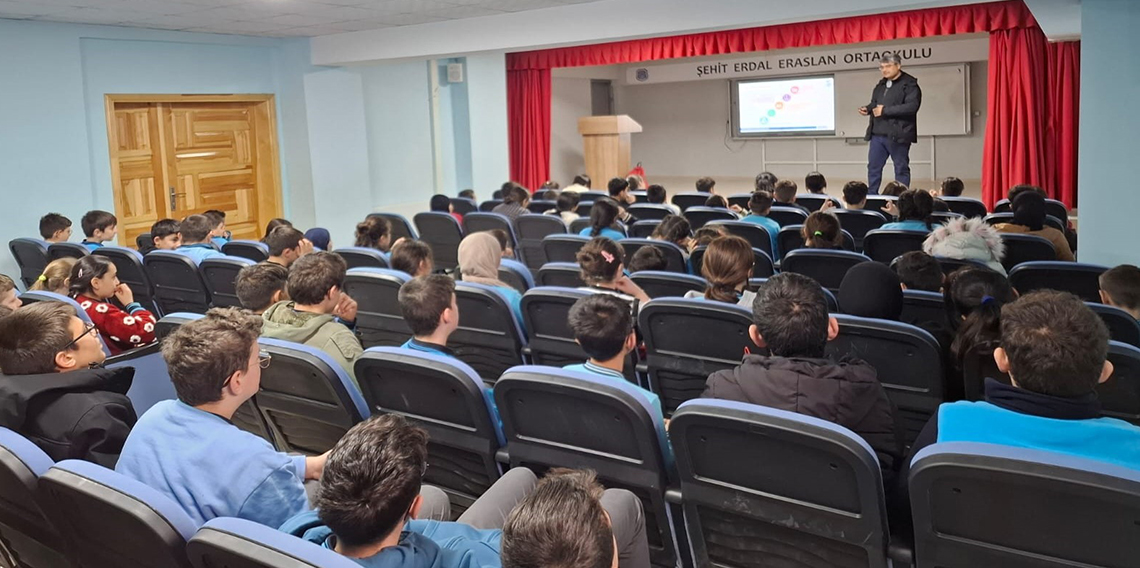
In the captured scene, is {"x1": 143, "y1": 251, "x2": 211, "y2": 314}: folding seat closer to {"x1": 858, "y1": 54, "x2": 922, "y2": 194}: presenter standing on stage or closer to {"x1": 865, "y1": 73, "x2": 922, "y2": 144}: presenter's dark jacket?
{"x1": 858, "y1": 54, "x2": 922, "y2": 194}: presenter standing on stage

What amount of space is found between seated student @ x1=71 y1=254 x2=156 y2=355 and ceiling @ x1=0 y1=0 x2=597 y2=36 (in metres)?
3.57

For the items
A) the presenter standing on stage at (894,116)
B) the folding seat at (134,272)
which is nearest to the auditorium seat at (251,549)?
the folding seat at (134,272)

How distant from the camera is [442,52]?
8.63 m

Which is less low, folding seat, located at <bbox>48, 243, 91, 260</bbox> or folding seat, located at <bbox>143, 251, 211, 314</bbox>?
folding seat, located at <bbox>48, 243, 91, 260</bbox>

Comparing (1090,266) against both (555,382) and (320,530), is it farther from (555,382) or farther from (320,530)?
(320,530)

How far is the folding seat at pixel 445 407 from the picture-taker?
2273 millimetres

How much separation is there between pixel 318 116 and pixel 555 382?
841cm

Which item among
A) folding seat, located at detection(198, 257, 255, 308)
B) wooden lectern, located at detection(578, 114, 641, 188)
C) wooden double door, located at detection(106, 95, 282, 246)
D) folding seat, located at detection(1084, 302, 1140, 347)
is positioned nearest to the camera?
folding seat, located at detection(1084, 302, 1140, 347)

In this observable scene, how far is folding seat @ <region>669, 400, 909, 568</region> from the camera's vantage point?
1.69 m

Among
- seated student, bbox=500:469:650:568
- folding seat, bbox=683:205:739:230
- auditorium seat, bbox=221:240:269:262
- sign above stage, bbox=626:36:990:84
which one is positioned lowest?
seated student, bbox=500:469:650:568

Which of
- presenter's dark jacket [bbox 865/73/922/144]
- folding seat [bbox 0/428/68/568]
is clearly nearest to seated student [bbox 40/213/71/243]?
folding seat [bbox 0/428/68/568]

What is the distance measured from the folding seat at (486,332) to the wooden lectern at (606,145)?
9.57 metres

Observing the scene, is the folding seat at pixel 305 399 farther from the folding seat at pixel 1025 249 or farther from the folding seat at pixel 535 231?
the folding seat at pixel 535 231

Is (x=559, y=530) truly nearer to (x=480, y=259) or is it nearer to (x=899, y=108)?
(x=480, y=259)
